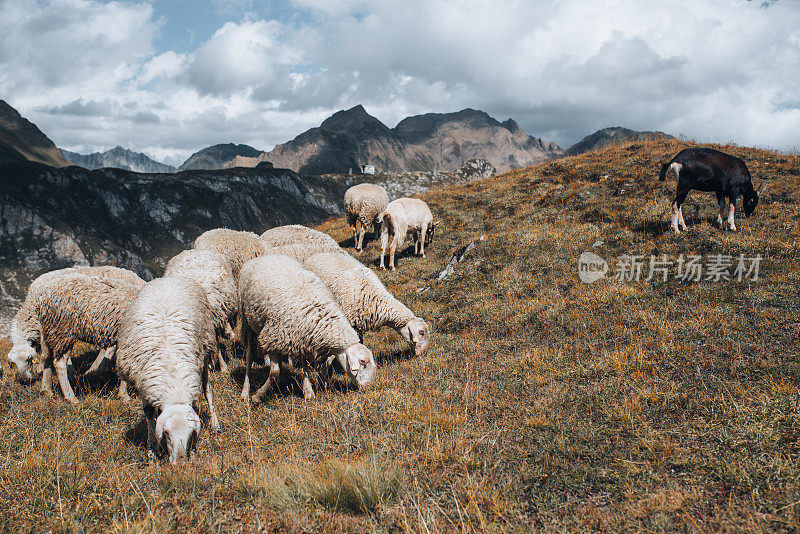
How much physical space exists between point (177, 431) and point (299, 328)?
2800mm

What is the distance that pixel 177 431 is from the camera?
17.7 ft

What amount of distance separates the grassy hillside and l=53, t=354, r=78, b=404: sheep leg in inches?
11.3

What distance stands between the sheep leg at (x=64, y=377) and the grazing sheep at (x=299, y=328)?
361 cm

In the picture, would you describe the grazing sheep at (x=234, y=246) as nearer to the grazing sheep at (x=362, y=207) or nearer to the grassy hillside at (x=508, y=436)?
the grassy hillside at (x=508, y=436)

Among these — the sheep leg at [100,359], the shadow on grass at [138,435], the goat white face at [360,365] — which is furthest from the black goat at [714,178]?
the sheep leg at [100,359]

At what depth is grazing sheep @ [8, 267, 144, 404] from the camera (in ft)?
27.8

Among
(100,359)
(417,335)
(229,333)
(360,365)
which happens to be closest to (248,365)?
(360,365)

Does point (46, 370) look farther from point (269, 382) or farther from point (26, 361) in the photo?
point (269, 382)

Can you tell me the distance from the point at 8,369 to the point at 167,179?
223 meters

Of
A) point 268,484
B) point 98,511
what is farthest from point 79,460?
point 268,484

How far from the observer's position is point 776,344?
6.86m

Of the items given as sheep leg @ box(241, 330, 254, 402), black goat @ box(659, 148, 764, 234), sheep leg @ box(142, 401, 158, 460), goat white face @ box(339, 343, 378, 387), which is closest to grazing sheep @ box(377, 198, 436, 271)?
sheep leg @ box(241, 330, 254, 402)

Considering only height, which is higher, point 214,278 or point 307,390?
point 214,278

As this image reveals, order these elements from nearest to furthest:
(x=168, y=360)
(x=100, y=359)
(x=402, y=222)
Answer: (x=168, y=360)
(x=100, y=359)
(x=402, y=222)
